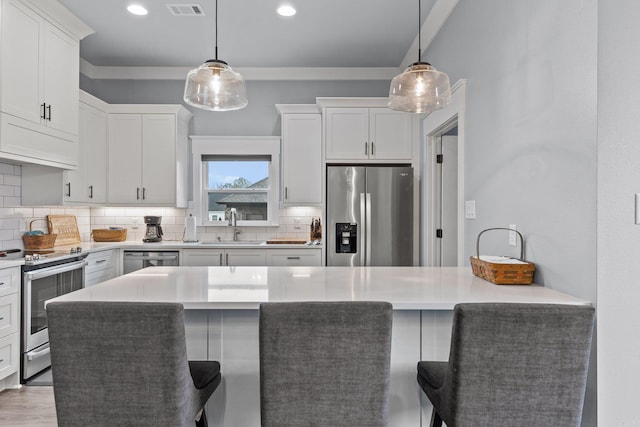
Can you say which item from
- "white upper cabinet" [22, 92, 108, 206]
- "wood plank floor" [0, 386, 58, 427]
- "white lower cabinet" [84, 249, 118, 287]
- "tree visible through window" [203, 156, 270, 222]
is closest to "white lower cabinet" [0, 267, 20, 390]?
"wood plank floor" [0, 386, 58, 427]

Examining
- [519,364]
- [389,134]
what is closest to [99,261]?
[389,134]

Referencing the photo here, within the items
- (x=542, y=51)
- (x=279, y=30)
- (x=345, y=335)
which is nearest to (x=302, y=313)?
(x=345, y=335)

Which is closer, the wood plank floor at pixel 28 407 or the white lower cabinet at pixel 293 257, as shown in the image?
the wood plank floor at pixel 28 407

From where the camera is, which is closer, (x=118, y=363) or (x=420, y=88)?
(x=118, y=363)

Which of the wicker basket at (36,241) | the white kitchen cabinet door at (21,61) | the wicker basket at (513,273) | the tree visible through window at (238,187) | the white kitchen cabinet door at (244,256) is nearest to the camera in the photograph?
the wicker basket at (513,273)

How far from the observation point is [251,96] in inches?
182

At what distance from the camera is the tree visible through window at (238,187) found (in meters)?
4.61

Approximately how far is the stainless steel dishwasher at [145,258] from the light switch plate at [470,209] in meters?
2.87

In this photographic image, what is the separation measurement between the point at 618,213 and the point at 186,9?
333 centimetres

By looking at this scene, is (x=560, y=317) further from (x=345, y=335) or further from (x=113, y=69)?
(x=113, y=69)

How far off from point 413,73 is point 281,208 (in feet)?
9.45

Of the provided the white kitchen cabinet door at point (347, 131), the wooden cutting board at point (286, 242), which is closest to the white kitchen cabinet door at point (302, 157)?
the white kitchen cabinet door at point (347, 131)

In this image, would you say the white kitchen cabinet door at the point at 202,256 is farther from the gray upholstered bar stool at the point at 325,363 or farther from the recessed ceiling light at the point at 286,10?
the gray upholstered bar stool at the point at 325,363

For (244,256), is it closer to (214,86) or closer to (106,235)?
(106,235)
